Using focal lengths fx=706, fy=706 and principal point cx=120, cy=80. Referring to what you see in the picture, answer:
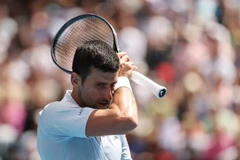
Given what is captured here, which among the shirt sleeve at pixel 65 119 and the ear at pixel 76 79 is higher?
the ear at pixel 76 79

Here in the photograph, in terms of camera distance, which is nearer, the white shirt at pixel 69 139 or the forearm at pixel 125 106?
the forearm at pixel 125 106

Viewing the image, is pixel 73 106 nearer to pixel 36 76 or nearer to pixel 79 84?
pixel 79 84

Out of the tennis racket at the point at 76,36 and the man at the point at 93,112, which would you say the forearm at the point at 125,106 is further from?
the tennis racket at the point at 76,36

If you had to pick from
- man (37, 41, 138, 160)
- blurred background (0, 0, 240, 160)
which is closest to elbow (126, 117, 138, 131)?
man (37, 41, 138, 160)

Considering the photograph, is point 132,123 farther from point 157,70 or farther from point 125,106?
point 157,70

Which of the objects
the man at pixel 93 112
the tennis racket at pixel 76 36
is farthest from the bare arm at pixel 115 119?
the tennis racket at pixel 76 36

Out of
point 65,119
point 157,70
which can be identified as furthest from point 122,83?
point 157,70

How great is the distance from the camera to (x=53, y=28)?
1095cm

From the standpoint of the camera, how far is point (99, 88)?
4.42m

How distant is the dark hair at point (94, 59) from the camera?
14.4ft

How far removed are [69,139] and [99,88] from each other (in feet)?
1.34

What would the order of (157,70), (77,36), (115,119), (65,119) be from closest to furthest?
(115,119)
(65,119)
(77,36)
(157,70)

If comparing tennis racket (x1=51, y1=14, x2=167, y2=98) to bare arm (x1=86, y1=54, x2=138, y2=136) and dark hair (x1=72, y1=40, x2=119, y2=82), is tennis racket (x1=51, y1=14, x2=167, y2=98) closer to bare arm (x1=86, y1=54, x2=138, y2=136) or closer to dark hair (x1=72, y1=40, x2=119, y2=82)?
dark hair (x1=72, y1=40, x2=119, y2=82)

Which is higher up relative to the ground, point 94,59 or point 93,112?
point 94,59
